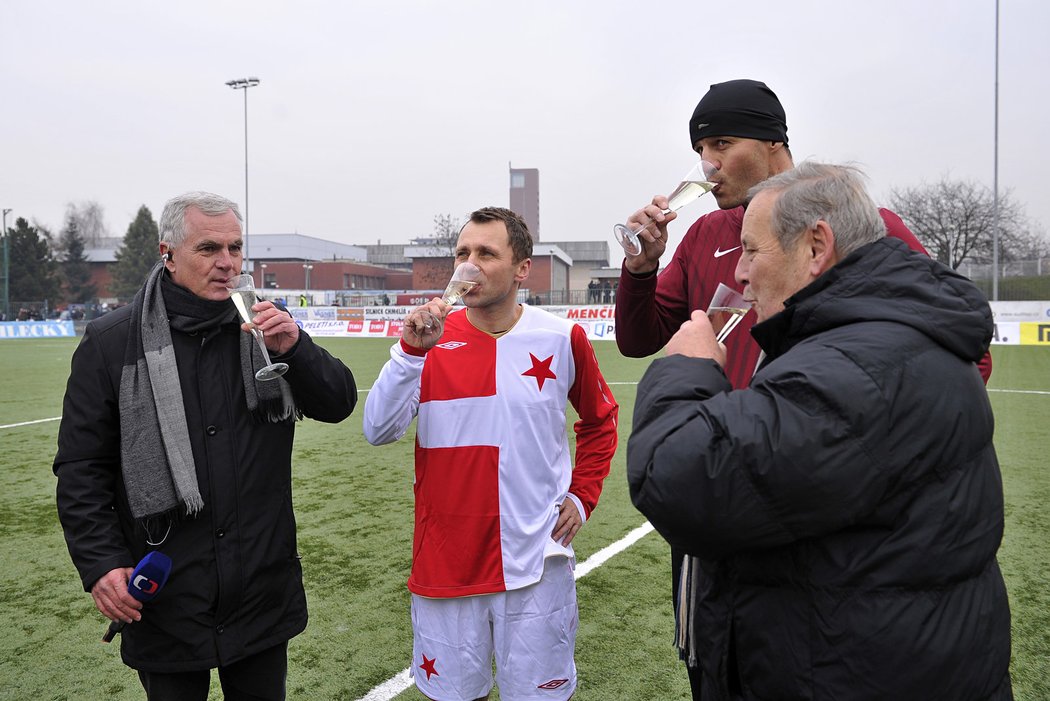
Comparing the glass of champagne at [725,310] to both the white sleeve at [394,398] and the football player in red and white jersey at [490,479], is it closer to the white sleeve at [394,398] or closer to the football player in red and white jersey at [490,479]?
the football player in red and white jersey at [490,479]

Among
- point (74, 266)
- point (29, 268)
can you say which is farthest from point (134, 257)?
point (29, 268)

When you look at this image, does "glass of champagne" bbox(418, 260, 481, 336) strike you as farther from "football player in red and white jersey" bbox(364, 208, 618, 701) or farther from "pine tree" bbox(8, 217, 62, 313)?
"pine tree" bbox(8, 217, 62, 313)

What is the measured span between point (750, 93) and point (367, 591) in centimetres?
371

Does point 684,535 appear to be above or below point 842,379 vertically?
below

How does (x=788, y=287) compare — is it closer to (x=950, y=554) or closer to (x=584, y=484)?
(x=950, y=554)

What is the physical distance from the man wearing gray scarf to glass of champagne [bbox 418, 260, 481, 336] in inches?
16.5

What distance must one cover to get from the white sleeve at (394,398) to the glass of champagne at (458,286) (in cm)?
16

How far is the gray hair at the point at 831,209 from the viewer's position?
1.51m

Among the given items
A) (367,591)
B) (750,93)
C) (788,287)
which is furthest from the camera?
(367,591)

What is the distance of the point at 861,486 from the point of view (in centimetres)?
131

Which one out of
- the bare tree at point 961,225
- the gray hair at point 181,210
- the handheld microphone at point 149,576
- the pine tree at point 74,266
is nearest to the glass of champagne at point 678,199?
the gray hair at point 181,210

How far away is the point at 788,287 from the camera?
157cm

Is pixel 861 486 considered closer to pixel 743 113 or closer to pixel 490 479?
pixel 743 113

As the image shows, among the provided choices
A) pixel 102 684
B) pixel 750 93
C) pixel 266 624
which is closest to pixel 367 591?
pixel 102 684
